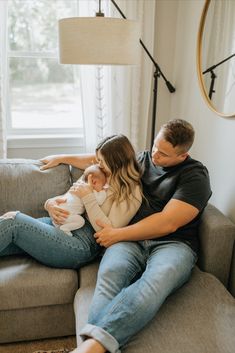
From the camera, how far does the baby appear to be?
161 cm

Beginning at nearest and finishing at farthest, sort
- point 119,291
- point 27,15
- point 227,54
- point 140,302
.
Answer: point 140,302, point 119,291, point 227,54, point 27,15

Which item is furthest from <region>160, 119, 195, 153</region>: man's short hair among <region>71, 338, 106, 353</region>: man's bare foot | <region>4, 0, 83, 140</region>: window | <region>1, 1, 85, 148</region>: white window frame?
<region>4, 0, 83, 140</region>: window

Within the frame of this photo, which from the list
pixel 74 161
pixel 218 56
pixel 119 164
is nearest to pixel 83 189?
pixel 119 164

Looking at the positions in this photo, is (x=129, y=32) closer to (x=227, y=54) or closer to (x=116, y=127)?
(x=227, y=54)

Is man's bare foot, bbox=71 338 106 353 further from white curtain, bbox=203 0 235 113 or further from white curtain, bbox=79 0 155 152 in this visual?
white curtain, bbox=79 0 155 152

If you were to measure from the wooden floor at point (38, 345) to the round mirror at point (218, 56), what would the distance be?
56.0 inches

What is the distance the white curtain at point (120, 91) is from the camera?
2311 millimetres

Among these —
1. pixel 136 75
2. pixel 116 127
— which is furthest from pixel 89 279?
pixel 136 75

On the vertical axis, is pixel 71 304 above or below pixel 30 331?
above

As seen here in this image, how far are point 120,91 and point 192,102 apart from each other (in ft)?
1.72

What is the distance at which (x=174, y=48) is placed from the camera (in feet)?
8.41

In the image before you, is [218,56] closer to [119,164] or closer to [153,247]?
[119,164]

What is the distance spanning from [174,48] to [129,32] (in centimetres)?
111

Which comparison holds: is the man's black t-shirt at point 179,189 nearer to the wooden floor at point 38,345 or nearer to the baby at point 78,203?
the baby at point 78,203
